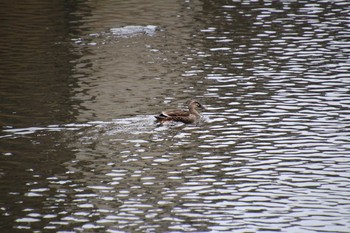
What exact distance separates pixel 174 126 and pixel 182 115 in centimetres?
47

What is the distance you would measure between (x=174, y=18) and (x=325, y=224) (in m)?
26.9

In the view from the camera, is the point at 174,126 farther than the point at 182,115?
Yes

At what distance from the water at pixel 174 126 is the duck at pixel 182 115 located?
227 mm

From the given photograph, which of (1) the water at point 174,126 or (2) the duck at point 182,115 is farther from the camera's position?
(2) the duck at point 182,115

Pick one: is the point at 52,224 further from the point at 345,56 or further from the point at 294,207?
the point at 345,56

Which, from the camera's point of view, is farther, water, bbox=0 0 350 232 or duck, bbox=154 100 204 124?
duck, bbox=154 100 204 124

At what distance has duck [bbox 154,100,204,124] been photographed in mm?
23297

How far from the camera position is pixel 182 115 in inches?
930

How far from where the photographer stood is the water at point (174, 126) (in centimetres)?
A: 1694

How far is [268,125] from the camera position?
23.3m

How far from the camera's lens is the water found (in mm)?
16938

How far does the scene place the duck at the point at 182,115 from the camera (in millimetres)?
23297

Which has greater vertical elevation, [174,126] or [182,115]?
[182,115]

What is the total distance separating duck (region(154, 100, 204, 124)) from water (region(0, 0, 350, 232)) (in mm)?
227
